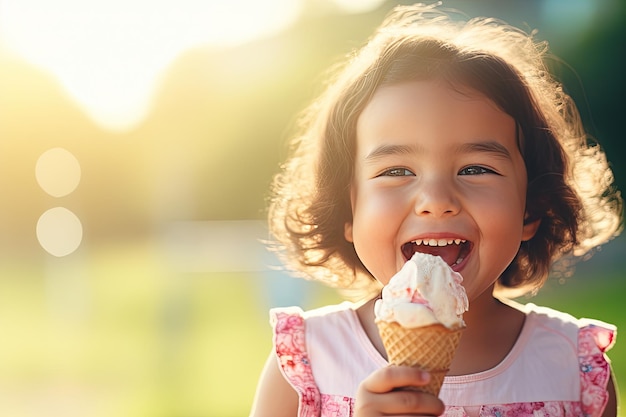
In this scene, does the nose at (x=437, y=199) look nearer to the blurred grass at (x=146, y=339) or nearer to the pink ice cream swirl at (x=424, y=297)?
the pink ice cream swirl at (x=424, y=297)

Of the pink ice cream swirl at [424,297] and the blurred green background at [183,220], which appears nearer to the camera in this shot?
the pink ice cream swirl at [424,297]

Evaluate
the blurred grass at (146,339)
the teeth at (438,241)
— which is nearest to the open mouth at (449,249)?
the teeth at (438,241)

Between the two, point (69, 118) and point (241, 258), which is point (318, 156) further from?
point (69, 118)

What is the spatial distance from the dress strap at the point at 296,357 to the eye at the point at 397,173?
47cm

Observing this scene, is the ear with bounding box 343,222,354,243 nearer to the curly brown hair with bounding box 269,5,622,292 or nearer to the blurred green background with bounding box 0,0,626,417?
the curly brown hair with bounding box 269,5,622,292

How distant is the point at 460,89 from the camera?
2.13m

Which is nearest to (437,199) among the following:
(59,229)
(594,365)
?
(594,365)

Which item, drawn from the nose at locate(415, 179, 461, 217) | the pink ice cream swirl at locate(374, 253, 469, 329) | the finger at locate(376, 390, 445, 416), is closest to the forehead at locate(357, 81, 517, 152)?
the nose at locate(415, 179, 461, 217)

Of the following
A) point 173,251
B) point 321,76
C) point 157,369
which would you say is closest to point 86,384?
point 157,369

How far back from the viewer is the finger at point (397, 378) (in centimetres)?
162

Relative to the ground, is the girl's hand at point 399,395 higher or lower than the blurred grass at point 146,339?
higher

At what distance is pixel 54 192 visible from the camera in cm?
2359

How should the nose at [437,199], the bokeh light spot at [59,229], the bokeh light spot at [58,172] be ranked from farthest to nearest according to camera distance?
the bokeh light spot at [58,172] → the bokeh light spot at [59,229] → the nose at [437,199]

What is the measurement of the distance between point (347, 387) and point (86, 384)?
3.82 metres
